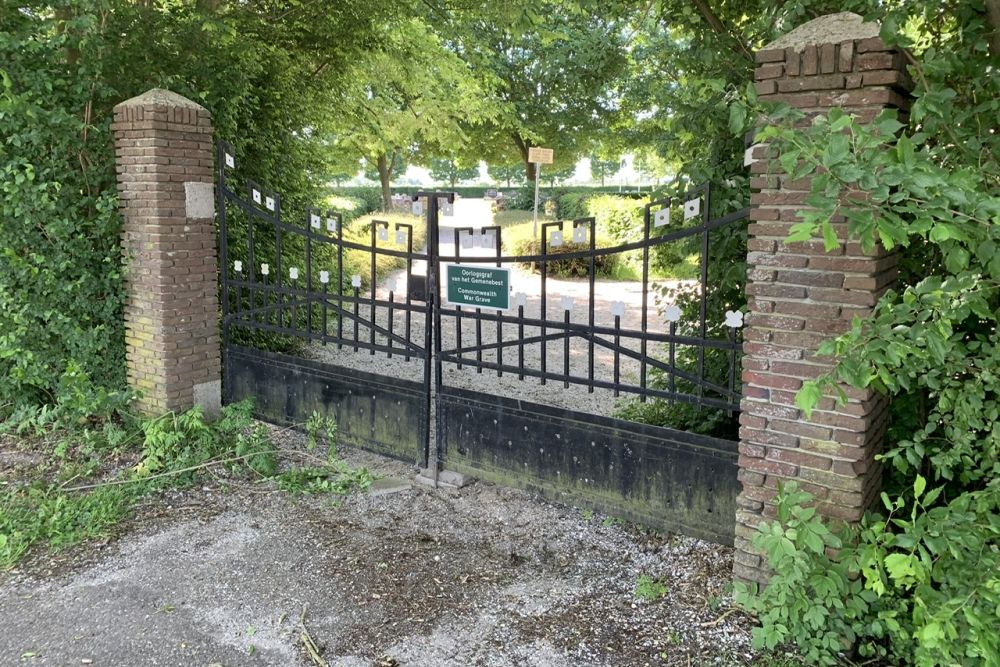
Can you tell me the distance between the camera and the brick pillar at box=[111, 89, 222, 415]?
5.65 metres

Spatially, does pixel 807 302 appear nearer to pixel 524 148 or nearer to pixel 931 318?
pixel 931 318

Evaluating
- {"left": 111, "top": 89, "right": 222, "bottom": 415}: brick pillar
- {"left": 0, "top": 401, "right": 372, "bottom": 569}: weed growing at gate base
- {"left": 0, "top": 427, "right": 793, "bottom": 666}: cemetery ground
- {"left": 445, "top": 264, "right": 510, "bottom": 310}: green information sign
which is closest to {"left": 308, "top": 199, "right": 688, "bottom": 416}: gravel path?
{"left": 445, "top": 264, "right": 510, "bottom": 310}: green information sign

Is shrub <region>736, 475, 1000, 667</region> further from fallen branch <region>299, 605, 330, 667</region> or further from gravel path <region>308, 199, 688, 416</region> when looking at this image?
gravel path <region>308, 199, 688, 416</region>

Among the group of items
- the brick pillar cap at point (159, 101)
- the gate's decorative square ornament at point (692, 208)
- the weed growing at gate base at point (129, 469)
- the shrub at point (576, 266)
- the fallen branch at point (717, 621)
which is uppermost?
the brick pillar cap at point (159, 101)

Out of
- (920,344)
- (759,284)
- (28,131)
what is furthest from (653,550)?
(28,131)

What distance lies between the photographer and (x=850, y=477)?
3.30m

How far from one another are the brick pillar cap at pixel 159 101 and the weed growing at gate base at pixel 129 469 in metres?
2.21

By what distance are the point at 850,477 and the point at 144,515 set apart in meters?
3.97

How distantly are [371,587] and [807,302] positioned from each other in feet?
8.11

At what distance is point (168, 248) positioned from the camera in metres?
5.77

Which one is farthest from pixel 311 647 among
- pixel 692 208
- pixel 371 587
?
pixel 692 208

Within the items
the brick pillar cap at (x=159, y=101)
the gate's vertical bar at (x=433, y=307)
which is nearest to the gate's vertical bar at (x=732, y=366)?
the gate's vertical bar at (x=433, y=307)

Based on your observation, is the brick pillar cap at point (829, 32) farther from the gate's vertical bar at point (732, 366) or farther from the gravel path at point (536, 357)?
the gravel path at point (536, 357)

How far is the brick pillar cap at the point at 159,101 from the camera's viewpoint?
5574 mm
